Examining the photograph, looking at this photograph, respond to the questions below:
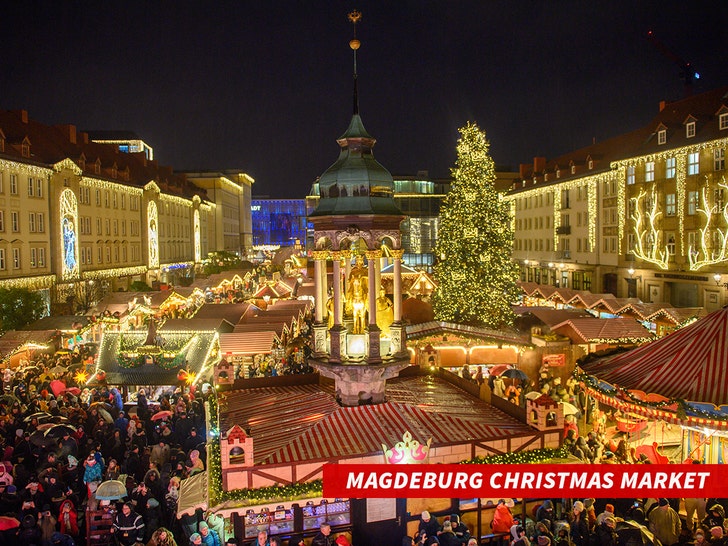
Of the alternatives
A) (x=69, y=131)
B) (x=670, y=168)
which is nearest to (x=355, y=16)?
(x=670, y=168)

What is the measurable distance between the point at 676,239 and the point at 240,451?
35.2 metres

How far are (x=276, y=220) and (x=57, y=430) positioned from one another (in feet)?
487

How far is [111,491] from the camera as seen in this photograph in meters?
9.75

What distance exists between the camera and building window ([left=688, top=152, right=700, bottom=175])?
35.0 meters

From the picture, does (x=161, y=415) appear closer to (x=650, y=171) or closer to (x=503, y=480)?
(x=503, y=480)

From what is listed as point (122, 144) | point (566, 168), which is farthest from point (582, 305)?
point (122, 144)

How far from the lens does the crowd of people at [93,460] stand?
938 cm

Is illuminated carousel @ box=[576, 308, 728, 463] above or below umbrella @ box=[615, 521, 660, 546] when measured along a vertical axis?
above

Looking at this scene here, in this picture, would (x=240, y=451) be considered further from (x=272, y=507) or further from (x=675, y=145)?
(x=675, y=145)

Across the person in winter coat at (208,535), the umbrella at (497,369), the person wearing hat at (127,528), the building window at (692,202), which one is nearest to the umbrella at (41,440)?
the person wearing hat at (127,528)

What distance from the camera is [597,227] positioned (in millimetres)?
47094

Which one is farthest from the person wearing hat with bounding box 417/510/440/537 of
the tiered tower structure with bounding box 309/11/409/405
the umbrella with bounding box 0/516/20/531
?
the umbrella with bounding box 0/516/20/531

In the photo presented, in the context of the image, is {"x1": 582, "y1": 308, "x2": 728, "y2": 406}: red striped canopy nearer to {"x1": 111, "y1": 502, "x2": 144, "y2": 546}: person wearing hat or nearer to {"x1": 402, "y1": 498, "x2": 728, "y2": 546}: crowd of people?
{"x1": 402, "y1": 498, "x2": 728, "y2": 546}: crowd of people

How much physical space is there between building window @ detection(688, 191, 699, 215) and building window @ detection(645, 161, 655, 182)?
4069mm
